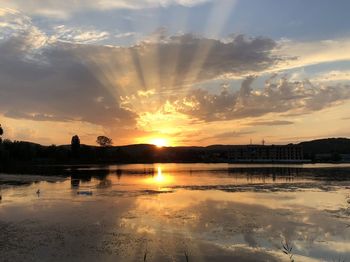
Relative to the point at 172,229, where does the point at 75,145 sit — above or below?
above

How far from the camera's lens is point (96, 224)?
78.4 ft

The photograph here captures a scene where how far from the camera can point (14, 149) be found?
136 meters

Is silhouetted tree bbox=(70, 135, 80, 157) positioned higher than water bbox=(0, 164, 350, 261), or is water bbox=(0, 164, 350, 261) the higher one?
silhouetted tree bbox=(70, 135, 80, 157)

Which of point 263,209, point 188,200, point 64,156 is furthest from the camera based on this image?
point 64,156

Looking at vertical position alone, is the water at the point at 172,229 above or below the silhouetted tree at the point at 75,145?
below

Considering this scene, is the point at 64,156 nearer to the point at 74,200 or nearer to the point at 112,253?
the point at 74,200

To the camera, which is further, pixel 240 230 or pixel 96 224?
pixel 96 224

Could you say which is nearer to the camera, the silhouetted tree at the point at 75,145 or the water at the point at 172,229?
the water at the point at 172,229

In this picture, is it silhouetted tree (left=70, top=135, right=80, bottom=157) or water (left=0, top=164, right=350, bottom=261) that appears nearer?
water (left=0, top=164, right=350, bottom=261)

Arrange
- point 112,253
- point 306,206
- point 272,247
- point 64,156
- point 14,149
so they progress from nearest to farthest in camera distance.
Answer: point 112,253 < point 272,247 < point 306,206 < point 14,149 < point 64,156

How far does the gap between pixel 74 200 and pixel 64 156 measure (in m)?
137

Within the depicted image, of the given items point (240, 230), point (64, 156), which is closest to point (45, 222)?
point (240, 230)

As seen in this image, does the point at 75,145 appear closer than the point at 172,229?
No

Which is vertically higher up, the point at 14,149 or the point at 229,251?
the point at 14,149
